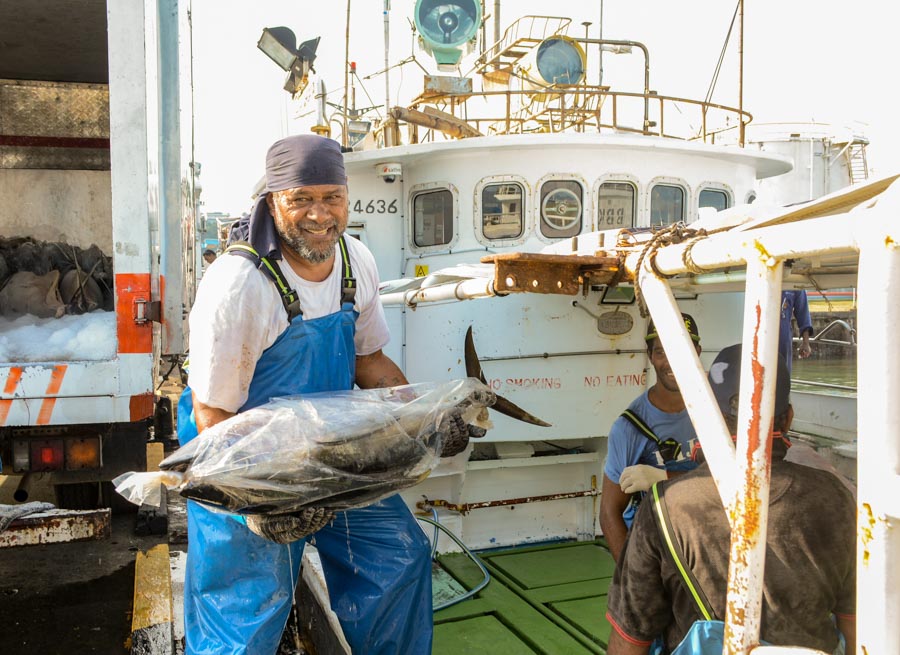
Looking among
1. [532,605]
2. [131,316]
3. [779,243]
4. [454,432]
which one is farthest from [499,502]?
[779,243]

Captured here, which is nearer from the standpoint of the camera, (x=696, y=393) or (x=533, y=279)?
(x=696, y=393)

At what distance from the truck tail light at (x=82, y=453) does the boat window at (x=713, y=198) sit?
492cm

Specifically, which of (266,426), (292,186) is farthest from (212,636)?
(292,186)

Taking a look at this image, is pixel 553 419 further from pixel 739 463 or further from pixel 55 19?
pixel 55 19

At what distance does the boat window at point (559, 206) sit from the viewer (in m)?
6.09

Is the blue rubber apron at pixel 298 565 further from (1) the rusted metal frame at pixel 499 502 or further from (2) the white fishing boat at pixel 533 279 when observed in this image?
(1) the rusted metal frame at pixel 499 502

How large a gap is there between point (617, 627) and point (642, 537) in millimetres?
302

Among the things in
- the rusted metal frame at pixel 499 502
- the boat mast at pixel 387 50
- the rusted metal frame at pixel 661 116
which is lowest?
the rusted metal frame at pixel 499 502

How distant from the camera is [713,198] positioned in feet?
21.5

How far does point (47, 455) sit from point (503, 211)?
3639 millimetres

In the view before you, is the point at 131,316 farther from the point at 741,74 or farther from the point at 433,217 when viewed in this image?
the point at 741,74

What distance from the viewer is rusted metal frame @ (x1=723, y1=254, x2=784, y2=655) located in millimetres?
1564

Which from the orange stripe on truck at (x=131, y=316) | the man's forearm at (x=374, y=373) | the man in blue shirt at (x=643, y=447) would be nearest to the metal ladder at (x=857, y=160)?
the man in blue shirt at (x=643, y=447)

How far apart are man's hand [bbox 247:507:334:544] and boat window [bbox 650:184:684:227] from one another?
15.0 feet
